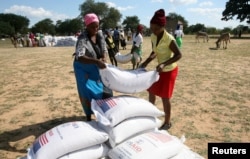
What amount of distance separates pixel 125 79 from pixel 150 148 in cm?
94

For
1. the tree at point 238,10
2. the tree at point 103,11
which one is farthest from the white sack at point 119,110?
the tree at point 103,11

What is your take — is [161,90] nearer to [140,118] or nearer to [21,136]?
[140,118]

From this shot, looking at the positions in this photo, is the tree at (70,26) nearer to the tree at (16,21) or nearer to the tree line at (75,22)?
the tree line at (75,22)

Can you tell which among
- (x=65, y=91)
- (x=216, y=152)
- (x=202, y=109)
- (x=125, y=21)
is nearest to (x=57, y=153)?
(x=216, y=152)

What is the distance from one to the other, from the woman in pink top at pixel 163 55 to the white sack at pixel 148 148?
3.39 feet

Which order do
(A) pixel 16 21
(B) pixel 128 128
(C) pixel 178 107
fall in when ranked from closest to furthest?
1. (B) pixel 128 128
2. (C) pixel 178 107
3. (A) pixel 16 21

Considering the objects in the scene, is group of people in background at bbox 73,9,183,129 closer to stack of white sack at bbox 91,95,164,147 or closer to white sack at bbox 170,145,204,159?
stack of white sack at bbox 91,95,164,147

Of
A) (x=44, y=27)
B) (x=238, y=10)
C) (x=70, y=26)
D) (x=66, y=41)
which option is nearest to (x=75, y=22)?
(x=70, y=26)

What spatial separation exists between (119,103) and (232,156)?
4.47 ft

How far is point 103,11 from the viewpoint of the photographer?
3228 inches

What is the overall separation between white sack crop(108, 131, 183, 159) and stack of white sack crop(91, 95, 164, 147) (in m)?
0.09

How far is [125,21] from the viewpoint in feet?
275

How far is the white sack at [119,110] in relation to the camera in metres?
2.96

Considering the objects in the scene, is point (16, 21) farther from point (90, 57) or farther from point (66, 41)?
point (90, 57)
